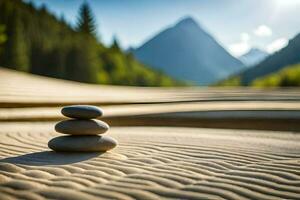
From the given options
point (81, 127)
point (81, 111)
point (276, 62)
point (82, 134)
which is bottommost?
point (82, 134)

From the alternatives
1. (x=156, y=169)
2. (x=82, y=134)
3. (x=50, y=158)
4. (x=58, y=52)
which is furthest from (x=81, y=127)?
(x=58, y=52)

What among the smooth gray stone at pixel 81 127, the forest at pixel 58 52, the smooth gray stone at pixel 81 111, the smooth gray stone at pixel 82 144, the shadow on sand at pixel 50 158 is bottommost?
the shadow on sand at pixel 50 158

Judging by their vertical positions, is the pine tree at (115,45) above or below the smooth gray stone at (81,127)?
above

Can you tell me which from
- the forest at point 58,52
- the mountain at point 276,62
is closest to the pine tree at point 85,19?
the forest at point 58,52

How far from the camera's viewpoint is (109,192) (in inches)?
145

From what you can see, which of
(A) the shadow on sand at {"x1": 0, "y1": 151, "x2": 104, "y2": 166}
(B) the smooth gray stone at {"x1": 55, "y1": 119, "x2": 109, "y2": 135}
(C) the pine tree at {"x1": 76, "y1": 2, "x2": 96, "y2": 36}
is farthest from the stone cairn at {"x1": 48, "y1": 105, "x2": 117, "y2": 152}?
(C) the pine tree at {"x1": 76, "y1": 2, "x2": 96, "y2": 36}

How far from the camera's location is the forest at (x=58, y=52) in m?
51.1

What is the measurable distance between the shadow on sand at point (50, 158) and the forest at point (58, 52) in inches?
1456

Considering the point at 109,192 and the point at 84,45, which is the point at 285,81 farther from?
the point at 109,192

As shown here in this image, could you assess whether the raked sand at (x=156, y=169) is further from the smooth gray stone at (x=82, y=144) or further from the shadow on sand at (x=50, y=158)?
the smooth gray stone at (x=82, y=144)

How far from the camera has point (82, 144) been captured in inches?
216

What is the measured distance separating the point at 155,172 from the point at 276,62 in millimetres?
128682

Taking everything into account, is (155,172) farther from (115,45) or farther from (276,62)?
(276,62)

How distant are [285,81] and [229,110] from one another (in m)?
39.0
